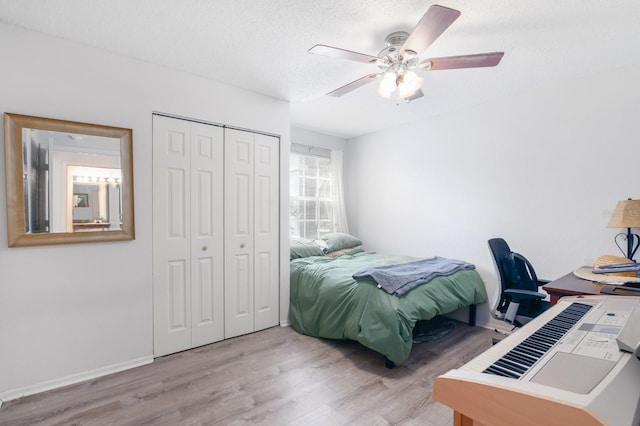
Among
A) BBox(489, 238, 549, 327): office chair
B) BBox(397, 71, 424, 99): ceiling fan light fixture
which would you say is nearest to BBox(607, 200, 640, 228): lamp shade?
BBox(489, 238, 549, 327): office chair

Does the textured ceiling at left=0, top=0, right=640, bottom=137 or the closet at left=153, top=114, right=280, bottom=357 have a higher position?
the textured ceiling at left=0, top=0, right=640, bottom=137

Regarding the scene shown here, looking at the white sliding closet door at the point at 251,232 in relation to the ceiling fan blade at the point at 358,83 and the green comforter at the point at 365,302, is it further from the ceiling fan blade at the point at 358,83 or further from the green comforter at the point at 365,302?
the ceiling fan blade at the point at 358,83

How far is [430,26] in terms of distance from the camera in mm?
1510

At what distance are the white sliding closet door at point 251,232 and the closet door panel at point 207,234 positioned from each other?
76 millimetres

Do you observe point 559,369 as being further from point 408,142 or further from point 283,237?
point 408,142

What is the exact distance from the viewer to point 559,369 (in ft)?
2.37

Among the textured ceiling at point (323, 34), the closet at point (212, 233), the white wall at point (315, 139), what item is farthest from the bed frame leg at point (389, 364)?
the white wall at point (315, 139)

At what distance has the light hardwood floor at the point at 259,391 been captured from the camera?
5.91ft

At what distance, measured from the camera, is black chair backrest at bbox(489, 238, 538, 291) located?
2363 millimetres

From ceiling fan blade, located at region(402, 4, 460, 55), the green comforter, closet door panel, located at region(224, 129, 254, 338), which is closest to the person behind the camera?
ceiling fan blade, located at region(402, 4, 460, 55)

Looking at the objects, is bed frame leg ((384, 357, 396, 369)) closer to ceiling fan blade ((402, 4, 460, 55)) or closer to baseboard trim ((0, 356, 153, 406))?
baseboard trim ((0, 356, 153, 406))

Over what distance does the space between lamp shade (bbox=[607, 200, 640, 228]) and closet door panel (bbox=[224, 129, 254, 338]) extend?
9.88 feet

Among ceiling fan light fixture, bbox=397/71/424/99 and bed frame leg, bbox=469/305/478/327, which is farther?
bed frame leg, bbox=469/305/478/327

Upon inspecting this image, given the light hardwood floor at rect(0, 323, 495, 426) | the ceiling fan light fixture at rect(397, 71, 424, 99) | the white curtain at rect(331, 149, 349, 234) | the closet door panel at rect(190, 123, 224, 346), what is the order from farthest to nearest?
the white curtain at rect(331, 149, 349, 234) < the closet door panel at rect(190, 123, 224, 346) < the ceiling fan light fixture at rect(397, 71, 424, 99) < the light hardwood floor at rect(0, 323, 495, 426)
